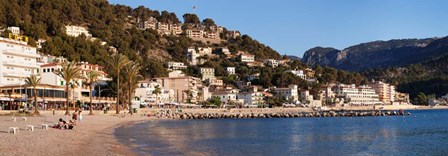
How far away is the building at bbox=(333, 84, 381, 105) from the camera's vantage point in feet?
566

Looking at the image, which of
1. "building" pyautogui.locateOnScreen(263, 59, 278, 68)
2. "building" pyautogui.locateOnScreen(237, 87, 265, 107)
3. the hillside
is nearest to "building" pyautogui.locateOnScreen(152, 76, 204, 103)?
the hillside

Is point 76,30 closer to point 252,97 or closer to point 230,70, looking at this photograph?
point 230,70

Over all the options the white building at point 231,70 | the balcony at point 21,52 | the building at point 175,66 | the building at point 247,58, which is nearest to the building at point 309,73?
the building at point 247,58

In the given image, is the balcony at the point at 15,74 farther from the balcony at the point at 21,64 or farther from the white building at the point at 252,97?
the white building at the point at 252,97

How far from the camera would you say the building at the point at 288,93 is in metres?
146

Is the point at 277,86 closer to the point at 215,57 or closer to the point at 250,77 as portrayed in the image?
the point at 250,77

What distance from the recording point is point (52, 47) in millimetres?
109125

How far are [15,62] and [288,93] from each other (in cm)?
8872

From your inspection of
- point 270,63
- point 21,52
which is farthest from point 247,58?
point 21,52

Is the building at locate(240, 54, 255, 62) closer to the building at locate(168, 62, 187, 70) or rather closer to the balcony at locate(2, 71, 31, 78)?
the building at locate(168, 62, 187, 70)

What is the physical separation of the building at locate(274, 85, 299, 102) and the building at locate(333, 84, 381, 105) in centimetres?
2806

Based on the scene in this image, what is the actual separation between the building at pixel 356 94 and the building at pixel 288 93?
92.0 feet

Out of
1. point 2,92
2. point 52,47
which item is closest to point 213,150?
point 2,92

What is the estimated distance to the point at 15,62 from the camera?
73.3 meters
